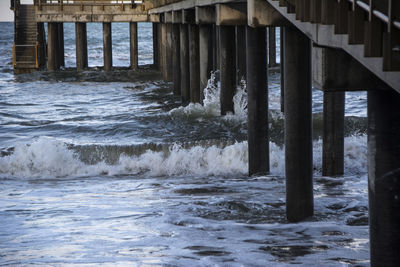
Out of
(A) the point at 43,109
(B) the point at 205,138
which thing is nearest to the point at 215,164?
(B) the point at 205,138

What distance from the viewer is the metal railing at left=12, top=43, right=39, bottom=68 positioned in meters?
32.4

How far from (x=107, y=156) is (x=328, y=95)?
6334 millimetres

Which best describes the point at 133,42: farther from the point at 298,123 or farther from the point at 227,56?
the point at 298,123

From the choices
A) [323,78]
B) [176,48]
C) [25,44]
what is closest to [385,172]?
[323,78]

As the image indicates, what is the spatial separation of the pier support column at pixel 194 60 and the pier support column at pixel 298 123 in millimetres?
9522

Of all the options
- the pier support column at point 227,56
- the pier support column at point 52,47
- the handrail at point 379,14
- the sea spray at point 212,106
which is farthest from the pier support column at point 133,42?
the handrail at point 379,14

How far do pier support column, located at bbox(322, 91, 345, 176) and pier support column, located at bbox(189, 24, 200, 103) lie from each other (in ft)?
25.4

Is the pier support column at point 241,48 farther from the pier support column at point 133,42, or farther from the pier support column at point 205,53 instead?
the pier support column at point 133,42

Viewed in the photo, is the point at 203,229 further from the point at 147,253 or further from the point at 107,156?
the point at 107,156

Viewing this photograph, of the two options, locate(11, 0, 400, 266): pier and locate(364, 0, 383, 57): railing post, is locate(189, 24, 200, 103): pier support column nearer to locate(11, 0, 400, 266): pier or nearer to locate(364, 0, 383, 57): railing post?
locate(11, 0, 400, 266): pier

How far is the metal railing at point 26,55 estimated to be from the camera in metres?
32.4

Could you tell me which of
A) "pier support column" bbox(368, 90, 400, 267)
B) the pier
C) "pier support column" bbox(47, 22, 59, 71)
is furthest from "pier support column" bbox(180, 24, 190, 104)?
"pier support column" bbox(368, 90, 400, 267)

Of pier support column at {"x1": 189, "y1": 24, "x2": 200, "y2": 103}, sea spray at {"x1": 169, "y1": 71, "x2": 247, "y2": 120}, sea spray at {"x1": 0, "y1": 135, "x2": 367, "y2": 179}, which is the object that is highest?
pier support column at {"x1": 189, "y1": 24, "x2": 200, "y2": 103}

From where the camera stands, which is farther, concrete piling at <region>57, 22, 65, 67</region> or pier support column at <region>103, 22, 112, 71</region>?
concrete piling at <region>57, 22, 65, 67</region>
